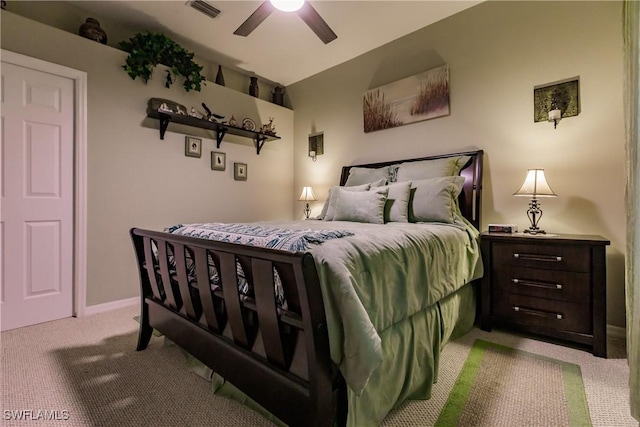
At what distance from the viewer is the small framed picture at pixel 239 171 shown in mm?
3744

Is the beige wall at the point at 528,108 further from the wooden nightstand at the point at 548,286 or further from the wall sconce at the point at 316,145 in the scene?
the wall sconce at the point at 316,145

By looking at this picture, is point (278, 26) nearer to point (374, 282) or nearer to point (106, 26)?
point (106, 26)

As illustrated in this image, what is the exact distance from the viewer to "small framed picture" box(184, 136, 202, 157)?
10.7 feet

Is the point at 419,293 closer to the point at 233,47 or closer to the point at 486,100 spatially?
the point at 486,100

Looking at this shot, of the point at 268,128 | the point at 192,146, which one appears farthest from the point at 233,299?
the point at 268,128

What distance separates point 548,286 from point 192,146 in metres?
3.54

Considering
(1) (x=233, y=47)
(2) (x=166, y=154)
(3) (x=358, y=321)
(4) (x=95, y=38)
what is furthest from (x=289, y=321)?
(1) (x=233, y=47)

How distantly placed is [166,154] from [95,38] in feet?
3.76

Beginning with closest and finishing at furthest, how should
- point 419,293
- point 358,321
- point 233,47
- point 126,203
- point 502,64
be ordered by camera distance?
point 358,321
point 419,293
point 502,64
point 126,203
point 233,47

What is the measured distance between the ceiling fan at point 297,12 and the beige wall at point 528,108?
1373mm

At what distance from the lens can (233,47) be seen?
3383 mm

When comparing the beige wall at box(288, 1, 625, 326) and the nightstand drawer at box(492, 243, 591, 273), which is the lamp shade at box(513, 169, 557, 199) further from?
the nightstand drawer at box(492, 243, 591, 273)

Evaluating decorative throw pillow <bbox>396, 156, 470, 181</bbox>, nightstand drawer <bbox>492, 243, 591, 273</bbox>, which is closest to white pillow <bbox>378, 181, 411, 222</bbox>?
decorative throw pillow <bbox>396, 156, 470, 181</bbox>

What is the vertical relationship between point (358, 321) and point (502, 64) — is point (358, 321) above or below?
below
